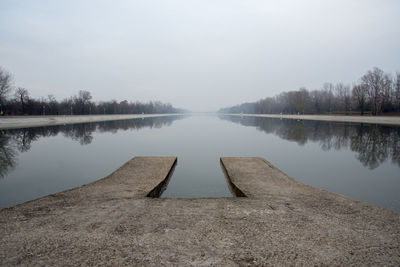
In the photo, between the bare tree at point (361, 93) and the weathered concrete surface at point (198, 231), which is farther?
the bare tree at point (361, 93)

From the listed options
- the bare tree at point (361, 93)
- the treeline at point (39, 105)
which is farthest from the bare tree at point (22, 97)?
the bare tree at point (361, 93)

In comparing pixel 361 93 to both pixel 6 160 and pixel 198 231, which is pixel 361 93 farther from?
pixel 6 160

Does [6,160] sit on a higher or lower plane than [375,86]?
lower

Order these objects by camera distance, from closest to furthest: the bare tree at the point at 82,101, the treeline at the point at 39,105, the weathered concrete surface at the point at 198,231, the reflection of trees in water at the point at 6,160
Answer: the weathered concrete surface at the point at 198,231, the reflection of trees in water at the point at 6,160, the treeline at the point at 39,105, the bare tree at the point at 82,101

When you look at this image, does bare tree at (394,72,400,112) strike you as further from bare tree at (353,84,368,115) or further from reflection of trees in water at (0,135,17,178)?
reflection of trees in water at (0,135,17,178)

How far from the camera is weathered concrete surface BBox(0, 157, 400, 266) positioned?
224 centimetres

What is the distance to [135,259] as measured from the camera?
7.22ft

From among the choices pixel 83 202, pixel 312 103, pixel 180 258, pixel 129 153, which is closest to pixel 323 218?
pixel 180 258

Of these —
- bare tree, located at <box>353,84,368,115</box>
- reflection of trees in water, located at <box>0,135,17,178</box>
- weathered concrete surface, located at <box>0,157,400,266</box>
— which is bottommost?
weathered concrete surface, located at <box>0,157,400,266</box>

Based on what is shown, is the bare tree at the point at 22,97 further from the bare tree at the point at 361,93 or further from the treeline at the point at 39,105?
the bare tree at the point at 361,93

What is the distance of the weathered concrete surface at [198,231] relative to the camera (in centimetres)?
224

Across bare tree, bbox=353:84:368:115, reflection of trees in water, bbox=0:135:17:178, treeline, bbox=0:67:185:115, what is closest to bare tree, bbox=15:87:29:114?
treeline, bbox=0:67:185:115

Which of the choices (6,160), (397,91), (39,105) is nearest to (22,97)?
(39,105)

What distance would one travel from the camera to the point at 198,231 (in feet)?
9.12
